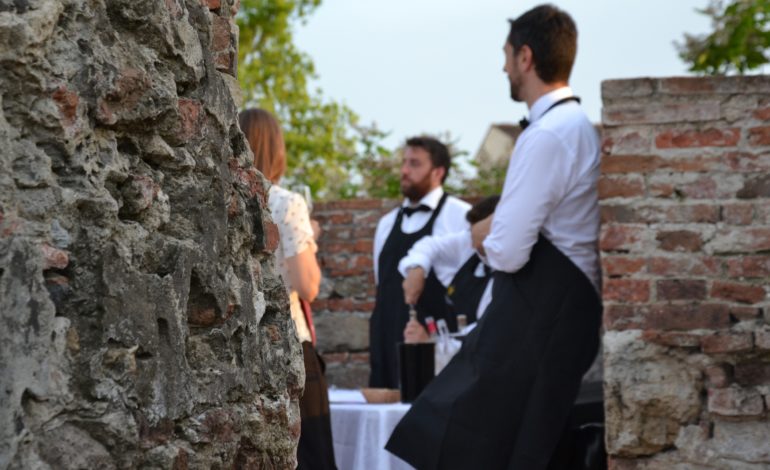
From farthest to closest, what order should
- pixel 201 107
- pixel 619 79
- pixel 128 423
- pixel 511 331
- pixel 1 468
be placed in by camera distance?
1. pixel 619 79
2. pixel 511 331
3. pixel 201 107
4. pixel 128 423
5. pixel 1 468

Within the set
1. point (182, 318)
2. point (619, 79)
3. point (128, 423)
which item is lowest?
point (128, 423)

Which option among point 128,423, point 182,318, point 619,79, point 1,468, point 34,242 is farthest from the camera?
point 619,79

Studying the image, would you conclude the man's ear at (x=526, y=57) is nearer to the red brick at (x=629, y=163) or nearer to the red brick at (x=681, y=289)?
the red brick at (x=629, y=163)

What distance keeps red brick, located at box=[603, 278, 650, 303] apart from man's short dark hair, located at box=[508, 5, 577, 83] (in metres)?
0.72

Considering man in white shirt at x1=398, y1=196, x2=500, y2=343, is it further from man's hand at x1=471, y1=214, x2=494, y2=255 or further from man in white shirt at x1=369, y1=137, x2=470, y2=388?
man's hand at x1=471, y1=214, x2=494, y2=255

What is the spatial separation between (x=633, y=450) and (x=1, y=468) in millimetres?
2566

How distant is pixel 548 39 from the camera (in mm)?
4051

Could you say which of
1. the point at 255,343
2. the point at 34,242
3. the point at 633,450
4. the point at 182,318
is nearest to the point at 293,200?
the point at 633,450

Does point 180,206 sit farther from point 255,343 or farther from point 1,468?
point 1,468

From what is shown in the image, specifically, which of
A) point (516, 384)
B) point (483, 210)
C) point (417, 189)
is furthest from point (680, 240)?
point (417, 189)

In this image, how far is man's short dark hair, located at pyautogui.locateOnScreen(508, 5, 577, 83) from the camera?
13.3 ft

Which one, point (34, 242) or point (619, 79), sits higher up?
point (619, 79)

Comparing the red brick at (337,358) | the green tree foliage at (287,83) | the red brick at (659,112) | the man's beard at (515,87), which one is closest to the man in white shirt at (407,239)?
the red brick at (337,358)

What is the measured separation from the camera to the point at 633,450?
3.86m
